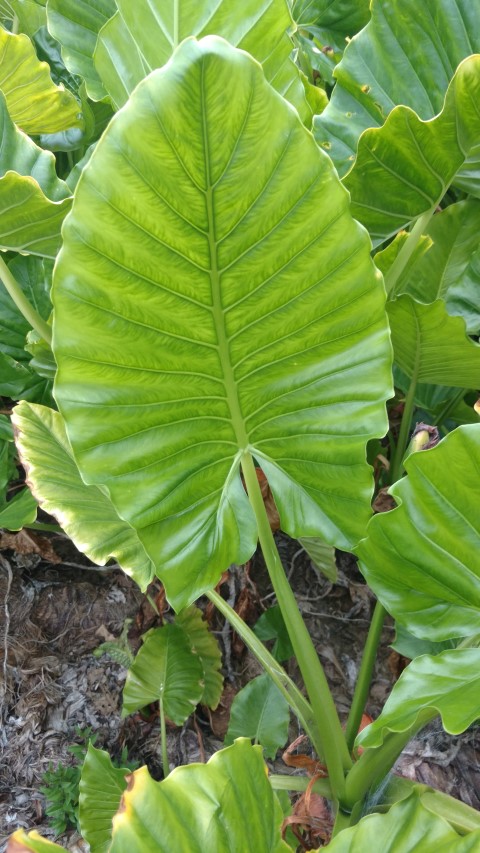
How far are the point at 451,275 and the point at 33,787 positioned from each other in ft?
4.07

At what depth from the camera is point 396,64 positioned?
0.94 m

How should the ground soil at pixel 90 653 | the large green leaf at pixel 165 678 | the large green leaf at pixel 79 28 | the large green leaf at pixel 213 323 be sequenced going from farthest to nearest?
the ground soil at pixel 90 653, the large green leaf at pixel 165 678, the large green leaf at pixel 79 28, the large green leaf at pixel 213 323

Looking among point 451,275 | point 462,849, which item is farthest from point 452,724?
point 451,275

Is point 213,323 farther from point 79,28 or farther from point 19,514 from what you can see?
point 79,28

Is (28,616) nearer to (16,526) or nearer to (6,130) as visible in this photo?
(16,526)

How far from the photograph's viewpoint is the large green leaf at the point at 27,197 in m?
0.76

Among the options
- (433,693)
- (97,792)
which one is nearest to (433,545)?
(433,693)

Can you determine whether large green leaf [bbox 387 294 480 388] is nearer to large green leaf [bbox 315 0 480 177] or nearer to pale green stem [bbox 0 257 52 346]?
large green leaf [bbox 315 0 480 177]

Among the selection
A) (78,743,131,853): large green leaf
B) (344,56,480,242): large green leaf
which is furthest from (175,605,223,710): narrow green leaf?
(344,56,480,242): large green leaf

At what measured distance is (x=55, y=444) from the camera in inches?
35.8

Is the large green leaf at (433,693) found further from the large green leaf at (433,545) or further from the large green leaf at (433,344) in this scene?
the large green leaf at (433,344)

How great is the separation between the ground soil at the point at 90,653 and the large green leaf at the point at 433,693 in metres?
0.63

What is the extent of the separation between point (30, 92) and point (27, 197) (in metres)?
0.42

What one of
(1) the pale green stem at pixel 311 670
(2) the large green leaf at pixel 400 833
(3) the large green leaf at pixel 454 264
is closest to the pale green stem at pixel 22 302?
(1) the pale green stem at pixel 311 670
